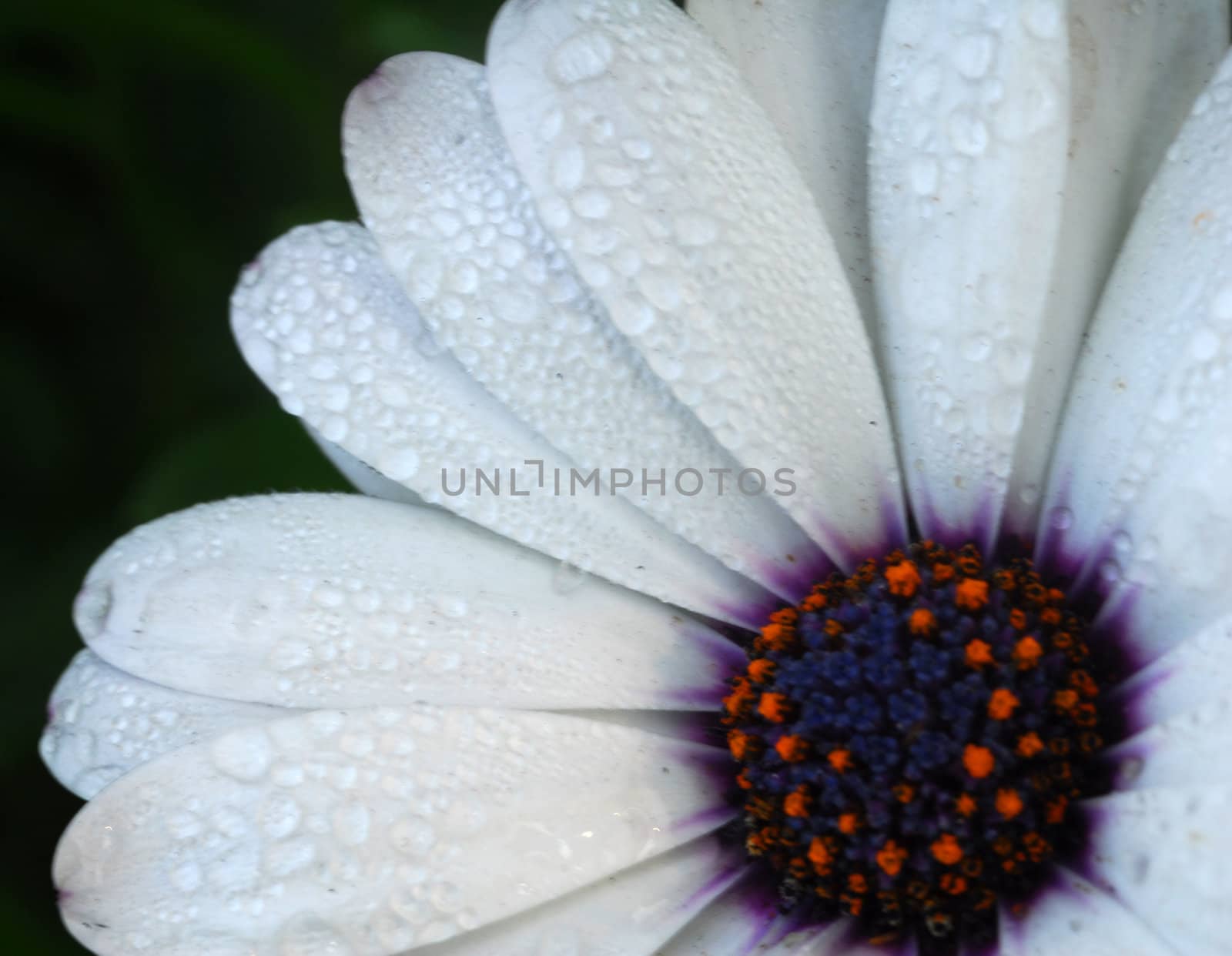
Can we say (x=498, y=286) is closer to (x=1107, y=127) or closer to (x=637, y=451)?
(x=637, y=451)

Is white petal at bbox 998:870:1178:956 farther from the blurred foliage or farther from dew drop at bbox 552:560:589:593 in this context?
the blurred foliage

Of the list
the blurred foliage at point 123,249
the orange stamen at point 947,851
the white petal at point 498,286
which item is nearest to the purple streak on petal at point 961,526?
the white petal at point 498,286

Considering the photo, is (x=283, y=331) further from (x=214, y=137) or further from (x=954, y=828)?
(x=214, y=137)

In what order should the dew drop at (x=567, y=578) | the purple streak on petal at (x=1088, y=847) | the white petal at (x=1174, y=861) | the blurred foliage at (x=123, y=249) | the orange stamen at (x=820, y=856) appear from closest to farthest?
the white petal at (x=1174, y=861) < the purple streak on petal at (x=1088, y=847) < the orange stamen at (x=820, y=856) < the dew drop at (x=567, y=578) < the blurred foliage at (x=123, y=249)

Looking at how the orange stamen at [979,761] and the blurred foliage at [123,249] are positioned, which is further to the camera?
the blurred foliage at [123,249]

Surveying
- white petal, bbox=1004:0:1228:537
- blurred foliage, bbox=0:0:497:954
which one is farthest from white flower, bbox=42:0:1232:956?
blurred foliage, bbox=0:0:497:954

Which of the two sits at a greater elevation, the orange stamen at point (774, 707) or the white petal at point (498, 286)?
the white petal at point (498, 286)

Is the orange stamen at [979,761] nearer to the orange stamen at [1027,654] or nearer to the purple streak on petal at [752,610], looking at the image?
the orange stamen at [1027,654]

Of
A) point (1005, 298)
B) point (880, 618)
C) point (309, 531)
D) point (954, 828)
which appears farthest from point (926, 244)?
point (309, 531)
